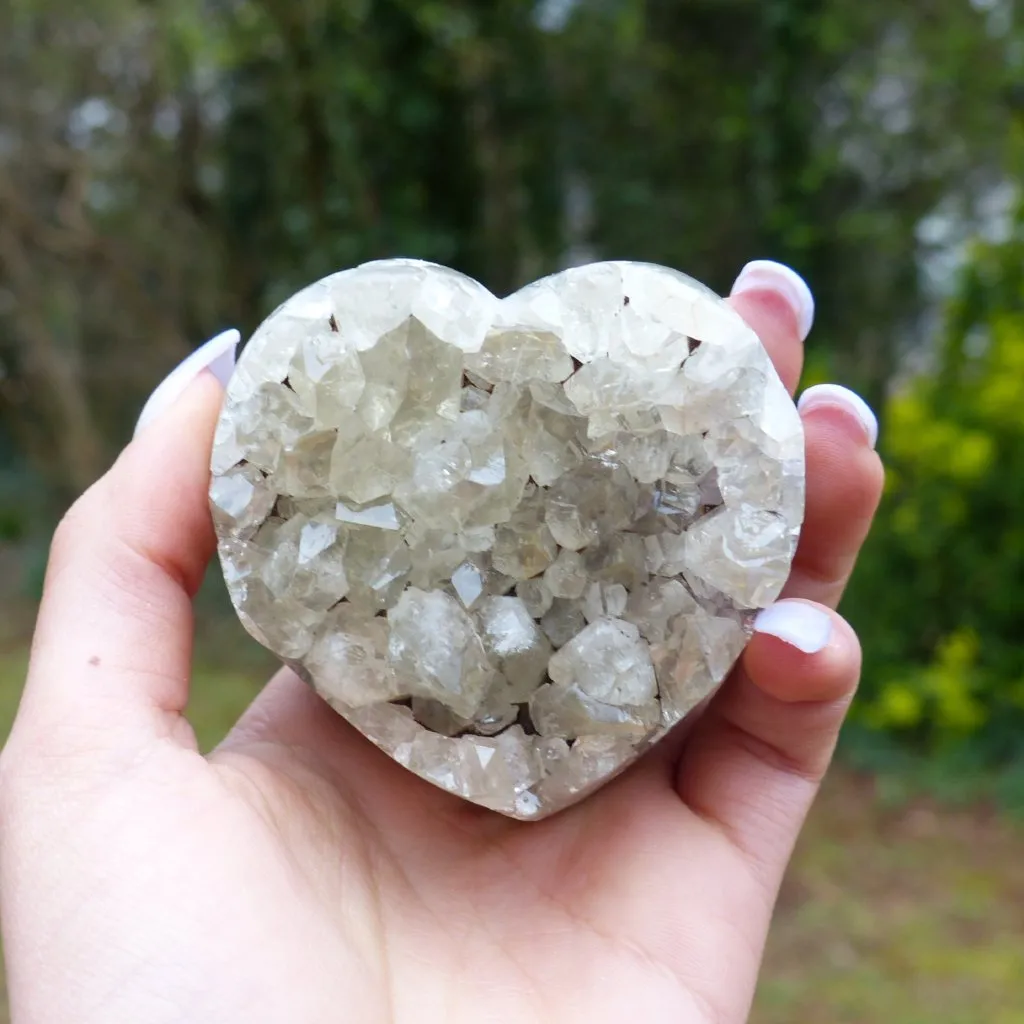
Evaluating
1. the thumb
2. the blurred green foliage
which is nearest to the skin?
the thumb

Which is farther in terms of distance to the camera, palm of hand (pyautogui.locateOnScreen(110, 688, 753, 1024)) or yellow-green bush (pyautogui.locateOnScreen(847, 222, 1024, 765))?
yellow-green bush (pyautogui.locateOnScreen(847, 222, 1024, 765))

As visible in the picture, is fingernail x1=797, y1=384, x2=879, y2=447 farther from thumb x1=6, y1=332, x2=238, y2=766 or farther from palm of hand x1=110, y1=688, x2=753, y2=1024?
thumb x1=6, y1=332, x2=238, y2=766

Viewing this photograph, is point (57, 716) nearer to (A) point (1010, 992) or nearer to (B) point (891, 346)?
(A) point (1010, 992)

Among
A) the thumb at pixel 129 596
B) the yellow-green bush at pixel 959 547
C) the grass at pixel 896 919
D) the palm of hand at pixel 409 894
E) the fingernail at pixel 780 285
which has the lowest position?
the grass at pixel 896 919

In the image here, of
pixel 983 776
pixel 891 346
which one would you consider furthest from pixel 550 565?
pixel 891 346

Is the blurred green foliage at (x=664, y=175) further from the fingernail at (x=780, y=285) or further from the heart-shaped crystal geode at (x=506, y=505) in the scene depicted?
the heart-shaped crystal geode at (x=506, y=505)

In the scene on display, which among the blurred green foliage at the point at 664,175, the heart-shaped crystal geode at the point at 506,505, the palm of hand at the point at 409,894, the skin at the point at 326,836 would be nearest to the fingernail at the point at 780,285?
the skin at the point at 326,836

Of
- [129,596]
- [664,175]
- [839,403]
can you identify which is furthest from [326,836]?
[664,175]
